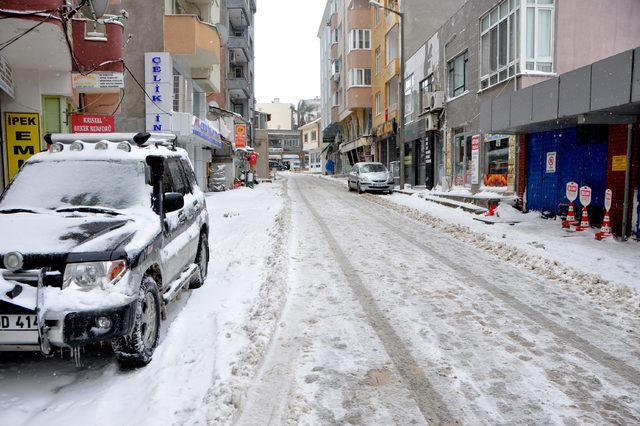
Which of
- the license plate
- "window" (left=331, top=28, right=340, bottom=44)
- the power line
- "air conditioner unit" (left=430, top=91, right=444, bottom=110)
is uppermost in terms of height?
"window" (left=331, top=28, right=340, bottom=44)

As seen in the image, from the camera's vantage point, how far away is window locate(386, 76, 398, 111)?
36.0 m

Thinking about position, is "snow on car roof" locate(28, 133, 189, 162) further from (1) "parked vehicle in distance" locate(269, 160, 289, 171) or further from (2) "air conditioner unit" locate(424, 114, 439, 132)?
(1) "parked vehicle in distance" locate(269, 160, 289, 171)

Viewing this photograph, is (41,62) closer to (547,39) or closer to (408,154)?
(547,39)

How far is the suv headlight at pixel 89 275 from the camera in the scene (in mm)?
3561

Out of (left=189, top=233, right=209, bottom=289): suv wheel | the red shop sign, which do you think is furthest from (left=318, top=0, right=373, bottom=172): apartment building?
(left=189, top=233, right=209, bottom=289): suv wheel

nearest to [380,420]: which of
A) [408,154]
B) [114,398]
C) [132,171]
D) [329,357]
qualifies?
[329,357]

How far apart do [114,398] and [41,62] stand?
10.9m

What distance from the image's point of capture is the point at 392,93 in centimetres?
3716

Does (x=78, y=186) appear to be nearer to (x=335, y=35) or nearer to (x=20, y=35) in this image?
(x=20, y=35)

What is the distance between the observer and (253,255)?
8789 millimetres

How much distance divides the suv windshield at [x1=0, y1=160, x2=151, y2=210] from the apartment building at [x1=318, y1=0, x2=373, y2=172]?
38.6 meters

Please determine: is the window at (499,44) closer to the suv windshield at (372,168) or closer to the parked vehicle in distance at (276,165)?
the suv windshield at (372,168)

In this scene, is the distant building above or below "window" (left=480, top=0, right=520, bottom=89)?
above

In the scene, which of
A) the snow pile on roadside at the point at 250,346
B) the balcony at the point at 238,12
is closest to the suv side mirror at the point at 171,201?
the snow pile on roadside at the point at 250,346
